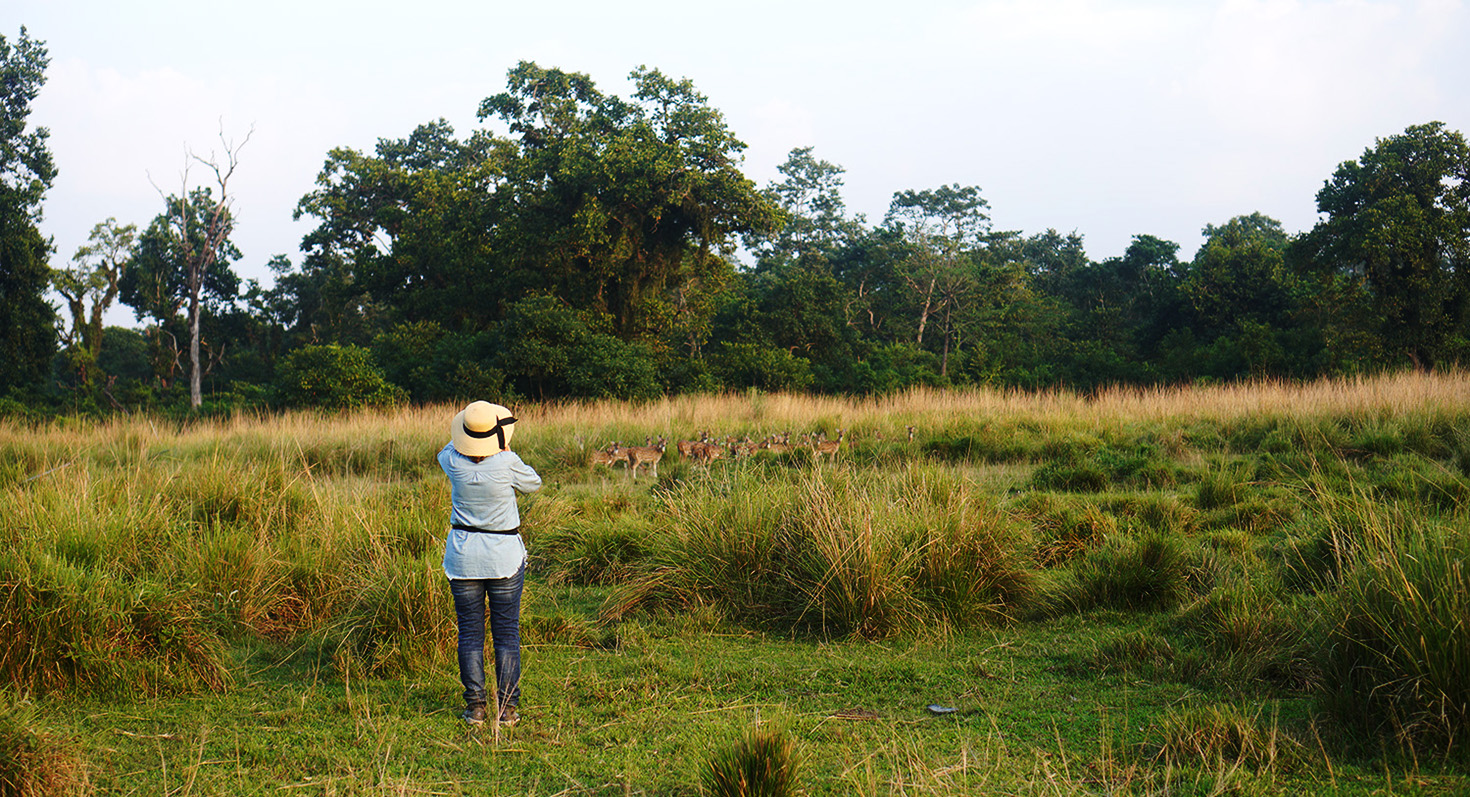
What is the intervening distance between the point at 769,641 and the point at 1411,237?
839 inches

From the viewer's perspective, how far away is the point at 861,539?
5.62 meters

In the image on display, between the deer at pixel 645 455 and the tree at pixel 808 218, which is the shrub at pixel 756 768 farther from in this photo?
the tree at pixel 808 218

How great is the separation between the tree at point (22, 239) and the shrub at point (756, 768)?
30.9m

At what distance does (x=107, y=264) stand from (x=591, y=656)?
35077mm

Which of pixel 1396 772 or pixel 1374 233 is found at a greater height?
pixel 1374 233

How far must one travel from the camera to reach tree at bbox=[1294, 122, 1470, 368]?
21172 millimetres

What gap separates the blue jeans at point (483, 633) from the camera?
169 inches

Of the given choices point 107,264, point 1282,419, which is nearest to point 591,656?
point 1282,419

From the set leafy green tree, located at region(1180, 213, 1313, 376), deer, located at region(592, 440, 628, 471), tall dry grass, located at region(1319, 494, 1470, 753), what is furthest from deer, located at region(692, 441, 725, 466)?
leafy green tree, located at region(1180, 213, 1313, 376)

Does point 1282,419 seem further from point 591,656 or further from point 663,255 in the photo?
point 663,255

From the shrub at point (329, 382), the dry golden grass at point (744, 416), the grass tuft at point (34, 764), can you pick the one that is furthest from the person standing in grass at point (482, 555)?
the shrub at point (329, 382)

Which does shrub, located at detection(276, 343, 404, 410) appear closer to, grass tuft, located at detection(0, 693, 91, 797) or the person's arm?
the person's arm

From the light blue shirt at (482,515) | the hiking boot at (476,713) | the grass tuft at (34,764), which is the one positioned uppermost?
the light blue shirt at (482,515)

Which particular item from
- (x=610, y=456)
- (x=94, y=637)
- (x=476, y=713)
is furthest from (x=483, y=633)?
(x=610, y=456)
